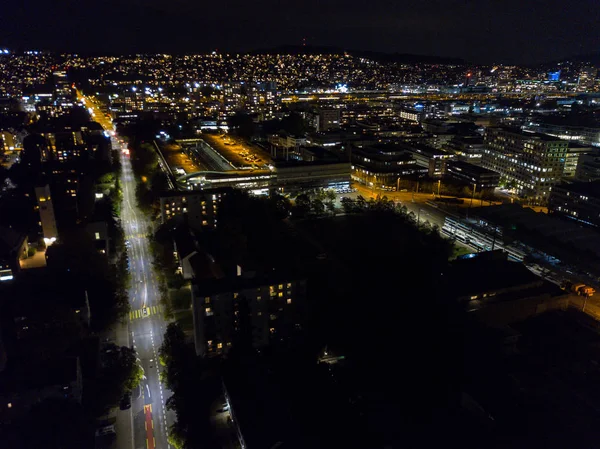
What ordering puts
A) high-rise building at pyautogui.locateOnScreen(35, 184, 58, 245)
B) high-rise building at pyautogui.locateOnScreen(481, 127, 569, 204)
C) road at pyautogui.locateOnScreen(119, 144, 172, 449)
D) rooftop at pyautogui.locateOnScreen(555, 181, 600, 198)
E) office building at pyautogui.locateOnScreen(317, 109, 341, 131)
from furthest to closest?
office building at pyautogui.locateOnScreen(317, 109, 341, 131) < high-rise building at pyautogui.locateOnScreen(481, 127, 569, 204) < rooftop at pyautogui.locateOnScreen(555, 181, 600, 198) < high-rise building at pyautogui.locateOnScreen(35, 184, 58, 245) < road at pyautogui.locateOnScreen(119, 144, 172, 449)

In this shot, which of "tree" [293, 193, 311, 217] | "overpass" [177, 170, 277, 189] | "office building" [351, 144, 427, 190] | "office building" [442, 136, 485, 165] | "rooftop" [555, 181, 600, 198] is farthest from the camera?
"office building" [442, 136, 485, 165]

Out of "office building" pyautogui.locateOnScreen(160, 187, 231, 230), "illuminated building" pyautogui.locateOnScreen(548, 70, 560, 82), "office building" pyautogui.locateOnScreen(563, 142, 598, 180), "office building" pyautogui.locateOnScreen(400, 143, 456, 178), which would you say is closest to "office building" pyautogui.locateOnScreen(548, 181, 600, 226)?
"office building" pyautogui.locateOnScreen(563, 142, 598, 180)

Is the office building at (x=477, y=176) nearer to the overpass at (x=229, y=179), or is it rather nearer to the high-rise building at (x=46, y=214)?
the overpass at (x=229, y=179)

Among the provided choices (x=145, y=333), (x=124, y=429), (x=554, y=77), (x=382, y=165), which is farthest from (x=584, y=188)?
(x=554, y=77)

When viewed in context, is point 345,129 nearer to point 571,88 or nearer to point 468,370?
point 468,370

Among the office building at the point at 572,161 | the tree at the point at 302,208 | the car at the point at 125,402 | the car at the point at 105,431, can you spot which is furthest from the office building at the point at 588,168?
the car at the point at 105,431

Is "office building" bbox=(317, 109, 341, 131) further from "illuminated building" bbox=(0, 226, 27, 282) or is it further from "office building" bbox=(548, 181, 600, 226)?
"illuminated building" bbox=(0, 226, 27, 282)
